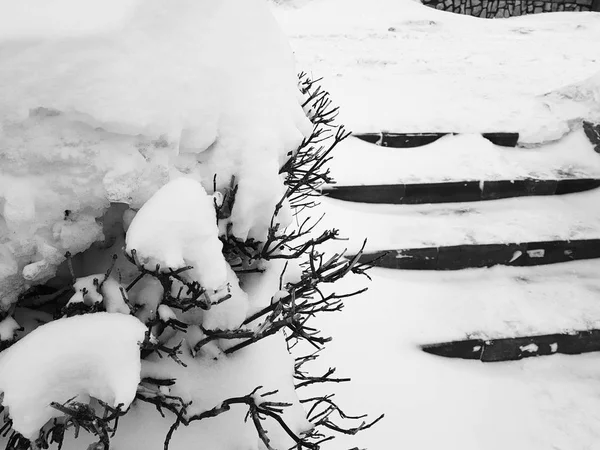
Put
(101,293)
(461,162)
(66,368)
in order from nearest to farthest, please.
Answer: (66,368) < (101,293) < (461,162)

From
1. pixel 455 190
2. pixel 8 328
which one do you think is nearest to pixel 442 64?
pixel 455 190

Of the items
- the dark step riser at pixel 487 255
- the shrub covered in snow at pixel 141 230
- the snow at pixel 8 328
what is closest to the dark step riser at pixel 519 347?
the dark step riser at pixel 487 255

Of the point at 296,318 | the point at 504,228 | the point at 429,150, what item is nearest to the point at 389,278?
the point at 504,228

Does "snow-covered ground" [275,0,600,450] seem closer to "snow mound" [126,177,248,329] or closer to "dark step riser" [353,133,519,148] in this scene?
"dark step riser" [353,133,519,148]

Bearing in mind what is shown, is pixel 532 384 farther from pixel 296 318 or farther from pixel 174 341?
pixel 174 341

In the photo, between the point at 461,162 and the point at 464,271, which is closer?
the point at 464,271

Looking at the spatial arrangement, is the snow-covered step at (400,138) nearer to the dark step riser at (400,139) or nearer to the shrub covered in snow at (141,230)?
the dark step riser at (400,139)

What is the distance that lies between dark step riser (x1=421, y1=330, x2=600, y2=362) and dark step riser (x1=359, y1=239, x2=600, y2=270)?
1.88 feet

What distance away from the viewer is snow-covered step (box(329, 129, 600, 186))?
3186 mm

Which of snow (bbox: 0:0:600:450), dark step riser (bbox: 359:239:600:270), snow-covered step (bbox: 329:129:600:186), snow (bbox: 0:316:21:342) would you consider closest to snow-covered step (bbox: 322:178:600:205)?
snow-covered step (bbox: 329:129:600:186)

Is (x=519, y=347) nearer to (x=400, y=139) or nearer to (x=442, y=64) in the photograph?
(x=400, y=139)

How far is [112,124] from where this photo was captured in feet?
2.81

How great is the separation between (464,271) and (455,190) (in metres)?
0.63

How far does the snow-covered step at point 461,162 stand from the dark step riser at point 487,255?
564 mm
